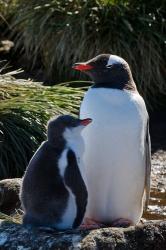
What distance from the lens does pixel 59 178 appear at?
408 centimetres

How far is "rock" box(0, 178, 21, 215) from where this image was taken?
5316mm

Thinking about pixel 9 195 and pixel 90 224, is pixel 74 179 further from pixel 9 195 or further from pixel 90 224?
pixel 9 195

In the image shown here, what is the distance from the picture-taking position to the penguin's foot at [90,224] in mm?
4292

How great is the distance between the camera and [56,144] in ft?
13.5

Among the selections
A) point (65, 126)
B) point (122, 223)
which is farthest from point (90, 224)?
point (65, 126)

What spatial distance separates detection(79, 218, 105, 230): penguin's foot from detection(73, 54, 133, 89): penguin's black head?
78cm

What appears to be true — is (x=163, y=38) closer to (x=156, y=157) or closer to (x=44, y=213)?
(x=156, y=157)

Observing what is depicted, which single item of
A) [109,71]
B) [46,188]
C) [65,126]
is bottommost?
[46,188]

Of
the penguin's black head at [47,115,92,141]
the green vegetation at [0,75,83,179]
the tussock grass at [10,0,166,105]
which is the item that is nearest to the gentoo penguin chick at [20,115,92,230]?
the penguin's black head at [47,115,92,141]

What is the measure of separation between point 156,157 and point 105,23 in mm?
1833

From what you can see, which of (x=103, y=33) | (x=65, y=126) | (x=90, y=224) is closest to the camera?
(x=65, y=126)

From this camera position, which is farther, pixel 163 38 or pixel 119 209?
pixel 163 38

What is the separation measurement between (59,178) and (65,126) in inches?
10.5

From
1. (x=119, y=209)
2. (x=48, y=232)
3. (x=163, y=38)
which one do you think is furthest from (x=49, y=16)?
(x=48, y=232)
